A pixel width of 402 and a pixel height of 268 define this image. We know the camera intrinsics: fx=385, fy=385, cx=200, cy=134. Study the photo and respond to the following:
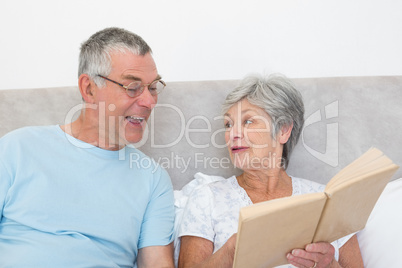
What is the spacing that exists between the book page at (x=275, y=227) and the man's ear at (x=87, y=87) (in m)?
0.83

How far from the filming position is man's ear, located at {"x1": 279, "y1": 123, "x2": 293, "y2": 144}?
155 centimetres

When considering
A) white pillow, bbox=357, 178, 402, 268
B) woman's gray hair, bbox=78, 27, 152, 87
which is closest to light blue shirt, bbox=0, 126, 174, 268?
woman's gray hair, bbox=78, 27, 152, 87

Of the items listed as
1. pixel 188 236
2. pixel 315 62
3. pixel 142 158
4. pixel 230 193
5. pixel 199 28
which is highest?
pixel 199 28

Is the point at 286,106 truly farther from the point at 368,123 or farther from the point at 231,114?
the point at 368,123

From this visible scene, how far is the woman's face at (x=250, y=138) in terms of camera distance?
4.80 feet

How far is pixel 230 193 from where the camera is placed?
1.50 m

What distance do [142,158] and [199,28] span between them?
2.45ft

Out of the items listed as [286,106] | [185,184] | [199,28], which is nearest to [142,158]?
[185,184]

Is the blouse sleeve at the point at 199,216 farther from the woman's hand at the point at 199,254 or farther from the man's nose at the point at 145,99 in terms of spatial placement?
the man's nose at the point at 145,99

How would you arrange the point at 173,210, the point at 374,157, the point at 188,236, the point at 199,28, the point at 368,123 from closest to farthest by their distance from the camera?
1. the point at 374,157
2. the point at 188,236
3. the point at 173,210
4. the point at 368,123
5. the point at 199,28

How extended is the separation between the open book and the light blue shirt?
50 cm

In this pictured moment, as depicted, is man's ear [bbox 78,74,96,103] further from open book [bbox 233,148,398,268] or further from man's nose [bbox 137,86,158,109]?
open book [bbox 233,148,398,268]

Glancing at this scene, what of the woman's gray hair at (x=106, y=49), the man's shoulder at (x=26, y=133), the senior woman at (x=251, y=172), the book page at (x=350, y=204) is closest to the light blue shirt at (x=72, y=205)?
the man's shoulder at (x=26, y=133)

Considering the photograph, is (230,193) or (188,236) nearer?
(188,236)
